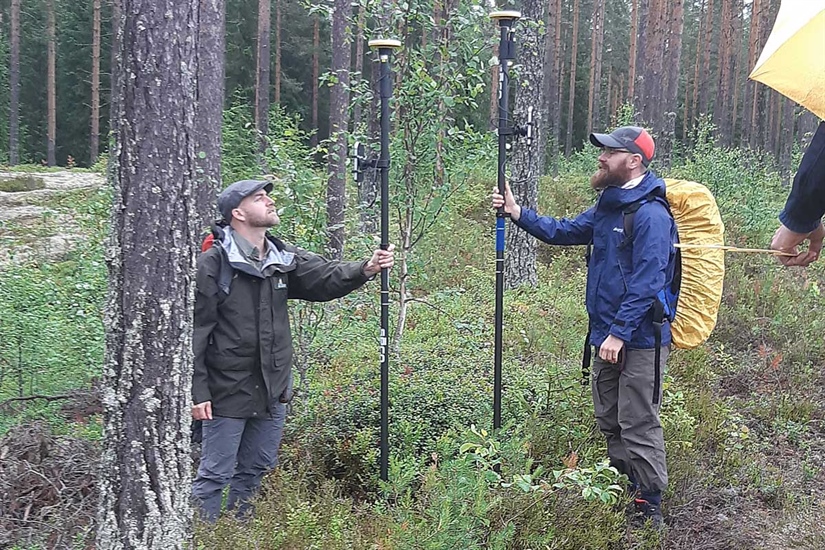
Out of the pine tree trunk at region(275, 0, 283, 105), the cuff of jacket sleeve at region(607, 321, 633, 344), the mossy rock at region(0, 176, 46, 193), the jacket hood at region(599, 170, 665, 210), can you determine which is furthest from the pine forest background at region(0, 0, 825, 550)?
the pine tree trunk at region(275, 0, 283, 105)

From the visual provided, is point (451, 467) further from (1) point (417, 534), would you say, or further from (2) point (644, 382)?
(2) point (644, 382)

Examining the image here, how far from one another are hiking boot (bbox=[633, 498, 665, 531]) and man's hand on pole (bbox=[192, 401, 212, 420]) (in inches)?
109

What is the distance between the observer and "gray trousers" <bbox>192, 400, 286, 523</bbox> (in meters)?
A: 4.30

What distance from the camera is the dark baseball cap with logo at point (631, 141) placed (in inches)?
184

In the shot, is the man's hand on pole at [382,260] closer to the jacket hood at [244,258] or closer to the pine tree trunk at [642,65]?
the jacket hood at [244,258]

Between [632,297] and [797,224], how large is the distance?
1993mm

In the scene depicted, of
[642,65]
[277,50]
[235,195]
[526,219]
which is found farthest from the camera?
[277,50]

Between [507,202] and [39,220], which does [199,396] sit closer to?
[507,202]

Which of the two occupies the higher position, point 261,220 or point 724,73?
point 724,73

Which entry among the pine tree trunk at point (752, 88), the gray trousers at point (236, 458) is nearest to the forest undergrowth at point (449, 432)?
the gray trousers at point (236, 458)

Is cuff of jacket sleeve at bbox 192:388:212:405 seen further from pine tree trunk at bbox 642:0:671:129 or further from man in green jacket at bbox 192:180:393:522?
pine tree trunk at bbox 642:0:671:129

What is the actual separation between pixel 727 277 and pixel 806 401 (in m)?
3.48

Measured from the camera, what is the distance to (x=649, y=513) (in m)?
4.75

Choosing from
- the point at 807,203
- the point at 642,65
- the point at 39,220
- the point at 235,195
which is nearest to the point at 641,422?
the point at 807,203
